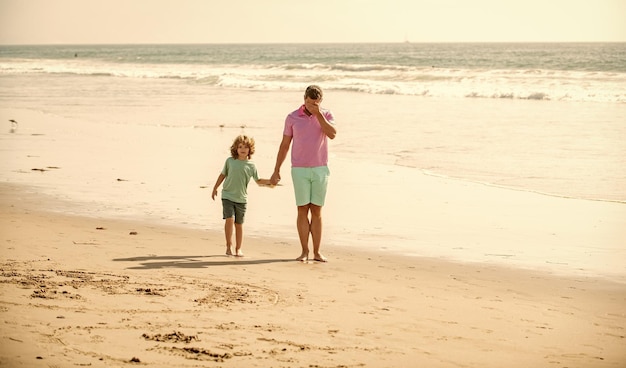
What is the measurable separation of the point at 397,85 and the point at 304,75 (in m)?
10.9

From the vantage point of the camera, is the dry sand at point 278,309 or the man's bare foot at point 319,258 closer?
the dry sand at point 278,309

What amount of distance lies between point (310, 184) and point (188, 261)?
1.24 meters

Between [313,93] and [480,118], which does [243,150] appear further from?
[480,118]

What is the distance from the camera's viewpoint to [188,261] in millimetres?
6816

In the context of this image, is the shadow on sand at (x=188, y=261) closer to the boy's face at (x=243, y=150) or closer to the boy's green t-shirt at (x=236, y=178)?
the boy's green t-shirt at (x=236, y=178)

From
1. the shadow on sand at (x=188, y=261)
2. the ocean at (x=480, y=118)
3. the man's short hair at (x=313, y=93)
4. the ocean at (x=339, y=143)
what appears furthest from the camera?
the ocean at (x=480, y=118)

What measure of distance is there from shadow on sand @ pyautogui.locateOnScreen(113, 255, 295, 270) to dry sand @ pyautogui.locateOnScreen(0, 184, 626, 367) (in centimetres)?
2

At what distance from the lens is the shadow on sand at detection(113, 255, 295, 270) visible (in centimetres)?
659

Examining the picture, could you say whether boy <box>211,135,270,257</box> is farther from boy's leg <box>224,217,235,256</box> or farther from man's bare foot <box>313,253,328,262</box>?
man's bare foot <box>313,253,328,262</box>

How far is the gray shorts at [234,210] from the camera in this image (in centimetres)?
732

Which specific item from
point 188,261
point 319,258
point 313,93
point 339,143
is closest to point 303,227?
point 319,258

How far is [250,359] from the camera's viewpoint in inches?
172

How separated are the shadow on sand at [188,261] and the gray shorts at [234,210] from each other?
1.31 feet

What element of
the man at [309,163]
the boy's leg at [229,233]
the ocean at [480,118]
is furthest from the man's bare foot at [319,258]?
the ocean at [480,118]
